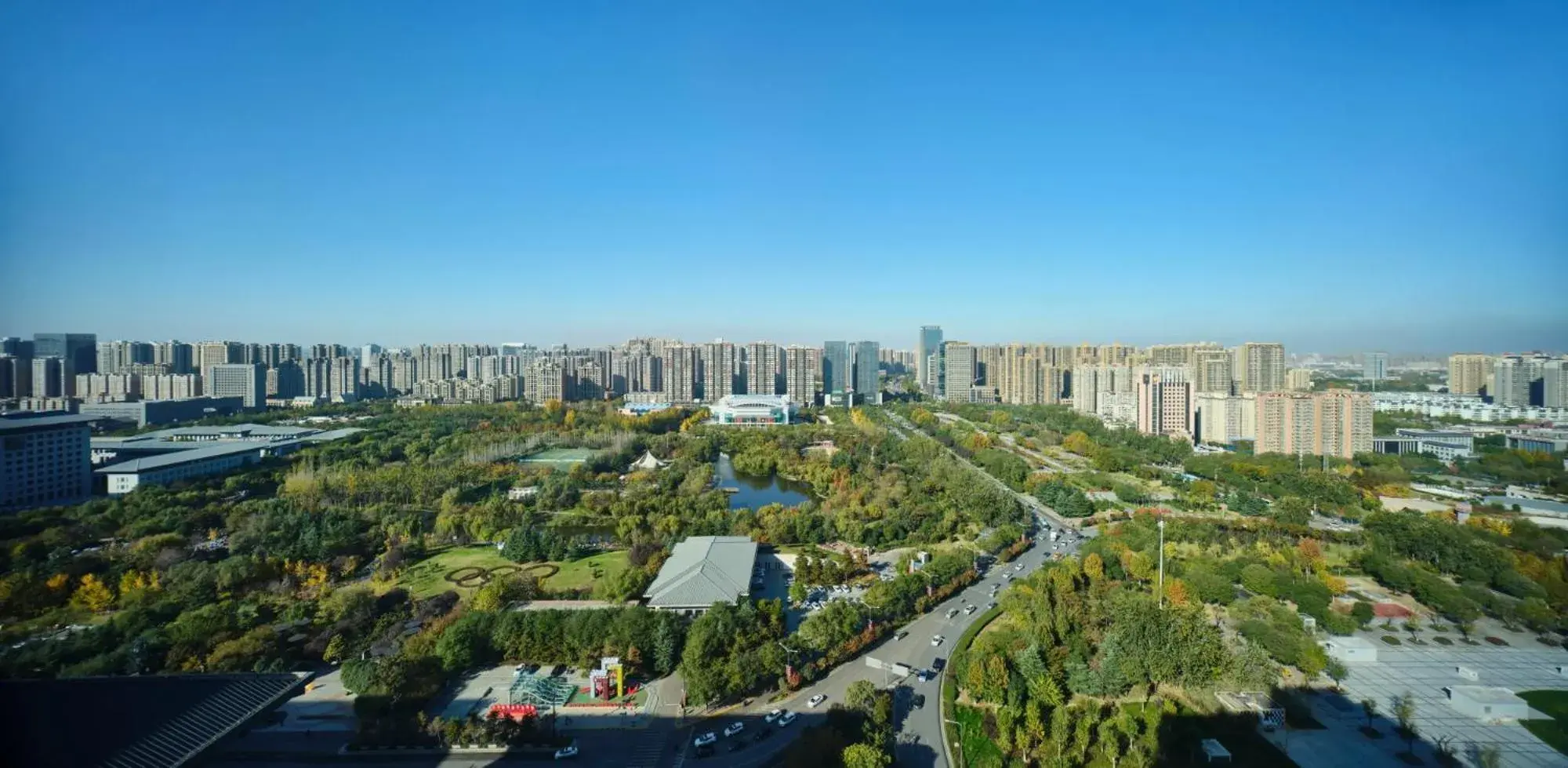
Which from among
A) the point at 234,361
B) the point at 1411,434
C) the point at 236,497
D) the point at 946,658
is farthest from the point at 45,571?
the point at 1411,434

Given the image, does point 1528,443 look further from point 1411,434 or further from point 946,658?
point 946,658

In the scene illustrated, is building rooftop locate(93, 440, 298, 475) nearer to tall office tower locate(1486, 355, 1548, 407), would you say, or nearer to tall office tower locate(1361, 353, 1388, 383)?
tall office tower locate(1486, 355, 1548, 407)

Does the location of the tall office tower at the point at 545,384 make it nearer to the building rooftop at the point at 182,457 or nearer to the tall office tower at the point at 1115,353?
the building rooftop at the point at 182,457

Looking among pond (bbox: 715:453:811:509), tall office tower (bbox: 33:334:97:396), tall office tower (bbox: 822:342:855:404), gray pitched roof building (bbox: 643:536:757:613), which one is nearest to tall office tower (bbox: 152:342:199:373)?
tall office tower (bbox: 33:334:97:396)

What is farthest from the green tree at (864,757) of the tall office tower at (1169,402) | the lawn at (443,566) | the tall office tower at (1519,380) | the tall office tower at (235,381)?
the tall office tower at (235,381)

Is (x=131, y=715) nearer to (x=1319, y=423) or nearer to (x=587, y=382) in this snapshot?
(x=1319, y=423)
